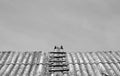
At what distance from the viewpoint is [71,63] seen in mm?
8055

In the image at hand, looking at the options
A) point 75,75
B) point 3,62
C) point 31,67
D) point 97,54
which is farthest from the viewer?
point 97,54

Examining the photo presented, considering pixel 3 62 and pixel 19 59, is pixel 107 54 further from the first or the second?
pixel 3 62

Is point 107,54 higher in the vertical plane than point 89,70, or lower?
higher

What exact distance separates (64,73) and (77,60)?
160cm

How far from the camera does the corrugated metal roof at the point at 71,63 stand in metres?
7.11

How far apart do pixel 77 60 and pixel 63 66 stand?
1115 millimetres

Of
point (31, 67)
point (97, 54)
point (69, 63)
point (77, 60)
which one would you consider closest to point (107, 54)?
point (97, 54)

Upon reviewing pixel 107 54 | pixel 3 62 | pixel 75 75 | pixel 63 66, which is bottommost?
pixel 75 75

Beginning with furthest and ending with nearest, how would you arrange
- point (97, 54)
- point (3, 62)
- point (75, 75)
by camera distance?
point (97, 54)
point (3, 62)
point (75, 75)

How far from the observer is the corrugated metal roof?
711 cm

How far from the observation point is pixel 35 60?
8406 millimetres

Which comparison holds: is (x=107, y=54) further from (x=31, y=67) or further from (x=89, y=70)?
(x=31, y=67)

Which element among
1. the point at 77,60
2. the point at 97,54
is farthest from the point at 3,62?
the point at 97,54

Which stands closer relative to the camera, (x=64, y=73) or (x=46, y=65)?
(x=64, y=73)
